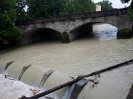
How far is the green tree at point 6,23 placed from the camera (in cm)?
1991

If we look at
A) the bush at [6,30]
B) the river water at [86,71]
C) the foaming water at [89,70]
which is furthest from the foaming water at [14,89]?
the bush at [6,30]

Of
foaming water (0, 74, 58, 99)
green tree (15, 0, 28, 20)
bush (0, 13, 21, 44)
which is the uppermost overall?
green tree (15, 0, 28, 20)

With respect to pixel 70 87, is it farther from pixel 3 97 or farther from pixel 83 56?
pixel 83 56

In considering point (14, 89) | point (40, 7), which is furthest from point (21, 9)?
point (14, 89)

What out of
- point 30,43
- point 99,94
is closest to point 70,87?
point 99,94

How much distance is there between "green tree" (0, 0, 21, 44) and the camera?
65.3 ft

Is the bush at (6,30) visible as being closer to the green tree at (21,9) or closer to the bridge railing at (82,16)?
the bridge railing at (82,16)

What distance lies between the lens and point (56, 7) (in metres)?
33.6

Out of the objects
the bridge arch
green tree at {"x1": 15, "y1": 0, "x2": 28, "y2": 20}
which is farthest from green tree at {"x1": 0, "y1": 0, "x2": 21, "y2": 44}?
green tree at {"x1": 15, "y1": 0, "x2": 28, "y2": 20}

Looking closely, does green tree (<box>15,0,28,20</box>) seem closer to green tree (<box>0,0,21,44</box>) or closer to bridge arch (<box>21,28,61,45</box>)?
bridge arch (<box>21,28,61,45</box>)

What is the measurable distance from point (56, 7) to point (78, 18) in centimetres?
1254

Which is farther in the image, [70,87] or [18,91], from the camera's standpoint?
[18,91]

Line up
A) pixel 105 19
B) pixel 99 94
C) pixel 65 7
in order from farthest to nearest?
1. pixel 65 7
2. pixel 105 19
3. pixel 99 94

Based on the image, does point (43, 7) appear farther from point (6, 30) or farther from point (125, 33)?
point (125, 33)
